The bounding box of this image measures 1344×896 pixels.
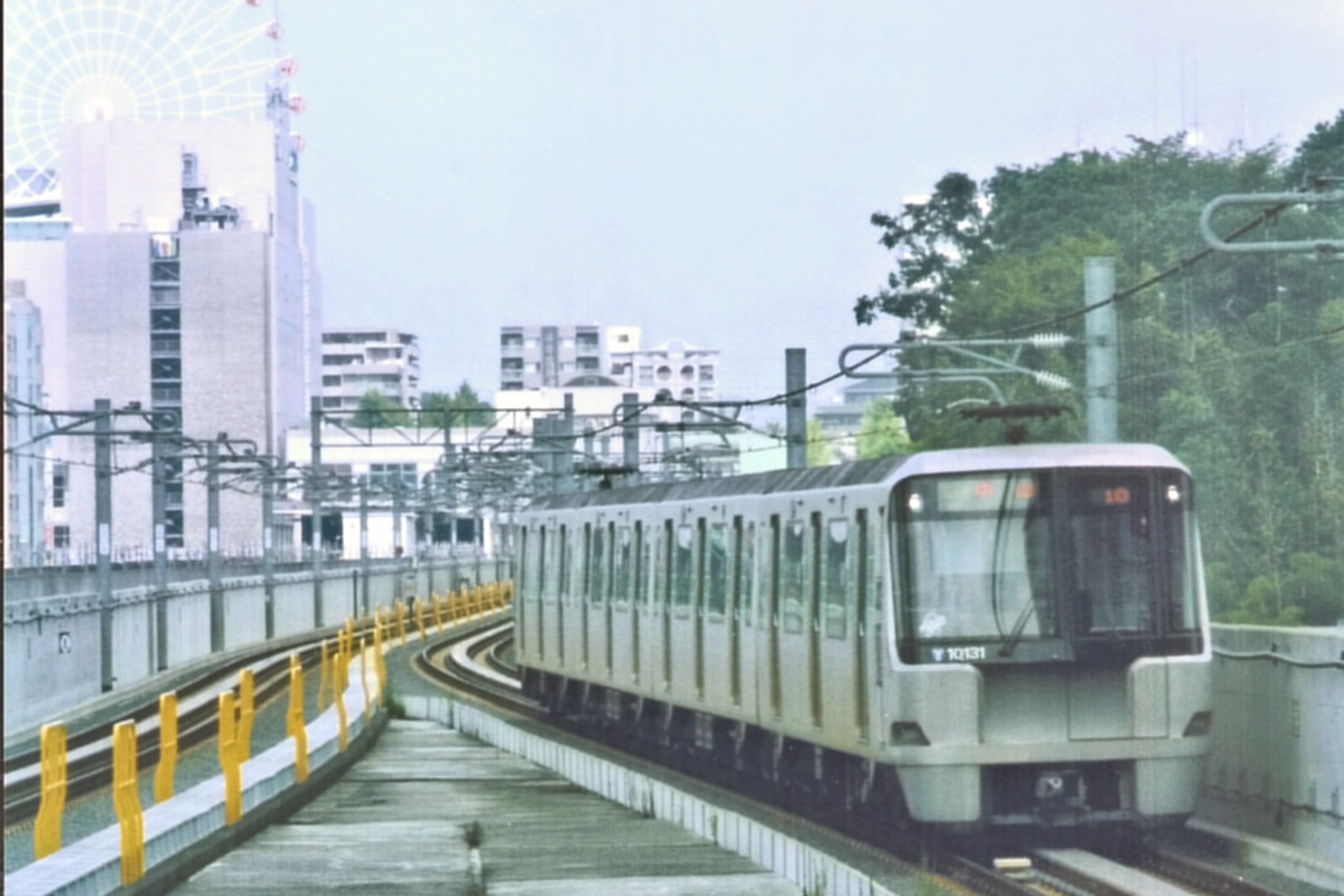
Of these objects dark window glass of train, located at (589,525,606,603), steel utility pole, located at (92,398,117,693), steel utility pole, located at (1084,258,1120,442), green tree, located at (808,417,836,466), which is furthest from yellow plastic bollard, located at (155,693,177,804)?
green tree, located at (808,417,836,466)

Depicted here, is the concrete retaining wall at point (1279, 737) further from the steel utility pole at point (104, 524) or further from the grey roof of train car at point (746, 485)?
the steel utility pole at point (104, 524)

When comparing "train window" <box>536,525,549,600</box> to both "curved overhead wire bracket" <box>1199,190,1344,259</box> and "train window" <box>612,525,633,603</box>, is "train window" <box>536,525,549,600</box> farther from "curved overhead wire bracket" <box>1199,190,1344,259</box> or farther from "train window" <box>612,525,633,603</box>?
"curved overhead wire bracket" <box>1199,190,1344,259</box>

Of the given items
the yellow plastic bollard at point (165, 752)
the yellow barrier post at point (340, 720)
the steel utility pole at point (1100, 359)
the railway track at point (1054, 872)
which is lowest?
the railway track at point (1054, 872)

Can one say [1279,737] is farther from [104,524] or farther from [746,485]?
[104,524]

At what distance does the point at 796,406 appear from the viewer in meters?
32.0

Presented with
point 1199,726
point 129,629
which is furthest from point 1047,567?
point 129,629

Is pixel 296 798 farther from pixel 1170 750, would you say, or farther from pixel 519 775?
pixel 1170 750

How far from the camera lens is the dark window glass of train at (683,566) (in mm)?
23422

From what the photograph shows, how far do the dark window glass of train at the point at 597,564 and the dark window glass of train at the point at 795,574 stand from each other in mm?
8585

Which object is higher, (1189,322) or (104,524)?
(1189,322)

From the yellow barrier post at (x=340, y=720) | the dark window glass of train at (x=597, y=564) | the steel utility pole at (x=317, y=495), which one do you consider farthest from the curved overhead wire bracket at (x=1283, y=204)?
the steel utility pole at (x=317, y=495)

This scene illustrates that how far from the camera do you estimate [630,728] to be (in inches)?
1096

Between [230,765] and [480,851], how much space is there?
7.80 feet

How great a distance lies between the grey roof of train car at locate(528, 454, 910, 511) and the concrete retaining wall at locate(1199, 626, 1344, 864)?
8.22 feet
